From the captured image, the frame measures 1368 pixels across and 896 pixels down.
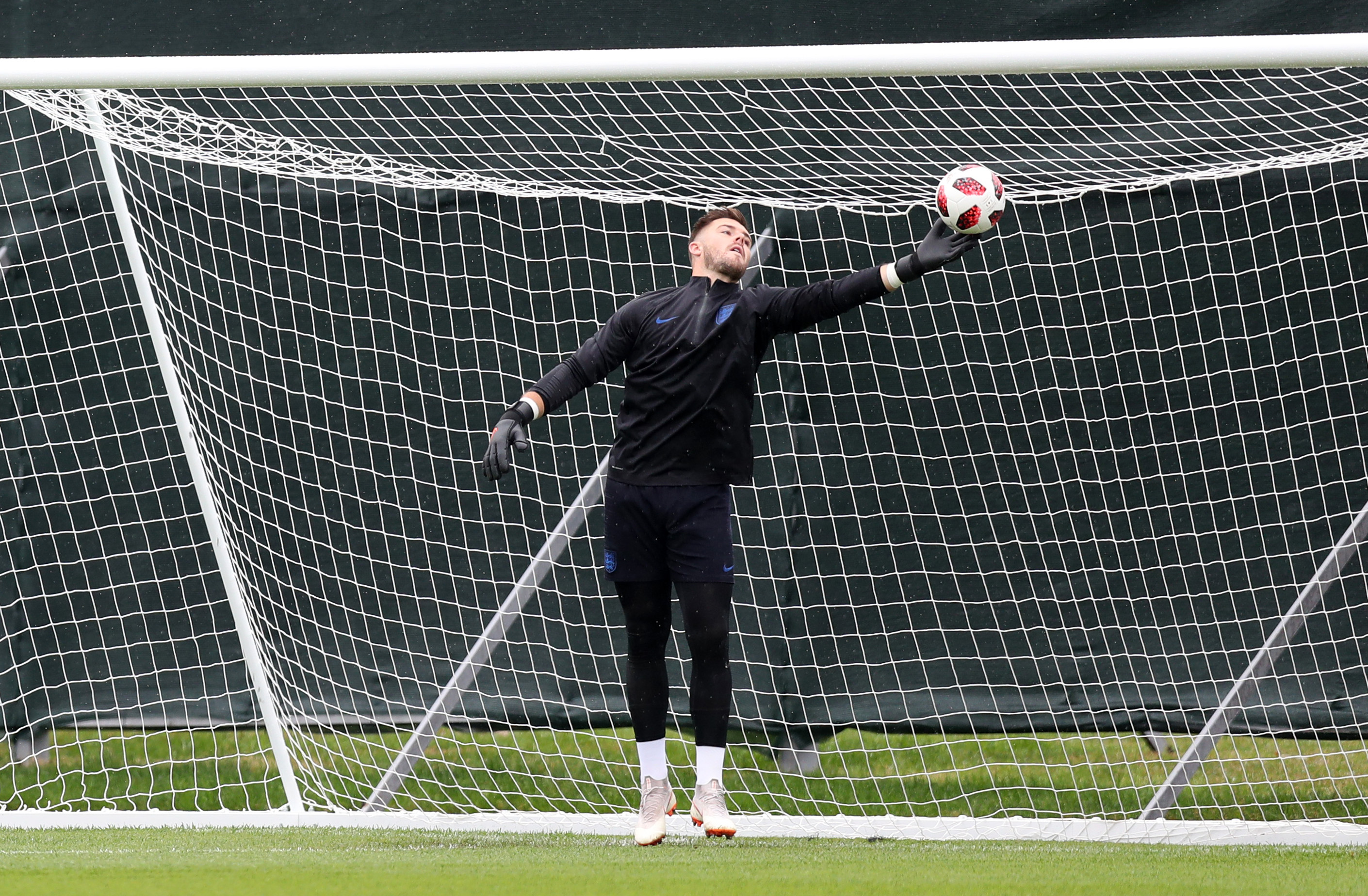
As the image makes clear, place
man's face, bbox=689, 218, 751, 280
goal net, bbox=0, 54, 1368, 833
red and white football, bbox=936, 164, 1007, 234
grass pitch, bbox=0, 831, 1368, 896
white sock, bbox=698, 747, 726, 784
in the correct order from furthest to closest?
goal net, bbox=0, 54, 1368, 833
man's face, bbox=689, 218, 751, 280
white sock, bbox=698, 747, 726, 784
red and white football, bbox=936, 164, 1007, 234
grass pitch, bbox=0, 831, 1368, 896

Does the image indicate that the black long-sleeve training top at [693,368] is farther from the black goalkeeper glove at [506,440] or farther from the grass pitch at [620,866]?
the grass pitch at [620,866]

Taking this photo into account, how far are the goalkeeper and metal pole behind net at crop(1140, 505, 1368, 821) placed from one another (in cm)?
180

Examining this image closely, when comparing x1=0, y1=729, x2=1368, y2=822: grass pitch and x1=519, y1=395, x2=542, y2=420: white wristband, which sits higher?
x1=519, y1=395, x2=542, y2=420: white wristband

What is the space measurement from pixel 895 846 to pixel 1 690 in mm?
3527

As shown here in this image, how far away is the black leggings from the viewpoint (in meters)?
3.63

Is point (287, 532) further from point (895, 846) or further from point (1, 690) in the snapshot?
point (895, 846)

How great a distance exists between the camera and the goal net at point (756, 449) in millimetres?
5039

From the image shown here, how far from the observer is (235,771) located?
537cm

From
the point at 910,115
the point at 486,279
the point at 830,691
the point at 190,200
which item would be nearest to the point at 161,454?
the point at 190,200

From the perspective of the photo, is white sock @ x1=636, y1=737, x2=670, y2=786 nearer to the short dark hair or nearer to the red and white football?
the short dark hair

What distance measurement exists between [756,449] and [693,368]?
158 cm

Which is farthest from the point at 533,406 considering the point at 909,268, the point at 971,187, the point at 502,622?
the point at 502,622

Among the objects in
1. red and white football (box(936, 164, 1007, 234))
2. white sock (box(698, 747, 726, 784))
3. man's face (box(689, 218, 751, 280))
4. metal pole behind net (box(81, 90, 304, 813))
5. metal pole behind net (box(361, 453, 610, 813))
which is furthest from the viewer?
metal pole behind net (box(361, 453, 610, 813))

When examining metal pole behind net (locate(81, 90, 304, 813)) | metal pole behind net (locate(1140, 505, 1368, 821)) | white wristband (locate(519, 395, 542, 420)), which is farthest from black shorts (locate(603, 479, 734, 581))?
metal pole behind net (locate(1140, 505, 1368, 821))
